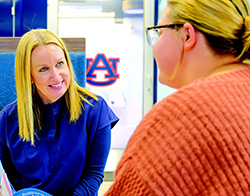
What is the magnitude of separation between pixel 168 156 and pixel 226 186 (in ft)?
0.39

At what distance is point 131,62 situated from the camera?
3.73m

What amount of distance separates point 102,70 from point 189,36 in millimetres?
3134

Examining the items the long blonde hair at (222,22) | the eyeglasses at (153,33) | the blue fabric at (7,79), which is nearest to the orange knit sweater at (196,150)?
the long blonde hair at (222,22)

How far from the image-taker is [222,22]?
0.61 m

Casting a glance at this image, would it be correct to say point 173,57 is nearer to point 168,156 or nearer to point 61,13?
point 168,156

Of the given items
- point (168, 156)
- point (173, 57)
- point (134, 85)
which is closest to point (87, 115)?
point (173, 57)

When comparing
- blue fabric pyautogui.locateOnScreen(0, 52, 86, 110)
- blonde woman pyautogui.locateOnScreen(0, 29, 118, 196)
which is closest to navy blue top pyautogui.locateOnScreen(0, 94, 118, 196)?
blonde woman pyautogui.locateOnScreen(0, 29, 118, 196)

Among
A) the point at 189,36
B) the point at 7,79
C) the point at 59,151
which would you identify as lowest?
the point at 59,151

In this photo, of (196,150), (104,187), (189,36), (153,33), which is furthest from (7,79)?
(104,187)

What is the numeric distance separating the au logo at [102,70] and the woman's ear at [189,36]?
3.10 meters

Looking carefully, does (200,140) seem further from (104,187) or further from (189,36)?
(104,187)

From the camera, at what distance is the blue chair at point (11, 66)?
171 cm

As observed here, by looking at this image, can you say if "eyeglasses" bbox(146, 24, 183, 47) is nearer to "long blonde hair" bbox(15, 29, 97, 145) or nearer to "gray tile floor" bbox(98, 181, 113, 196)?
"long blonde hair" bbox(15, 29, 97, 145)

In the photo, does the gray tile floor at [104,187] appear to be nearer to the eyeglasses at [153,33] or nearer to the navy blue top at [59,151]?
the navy blue top at [59,151]
